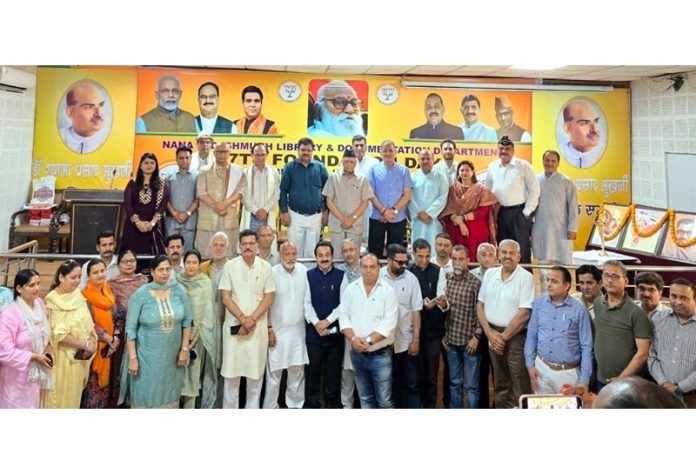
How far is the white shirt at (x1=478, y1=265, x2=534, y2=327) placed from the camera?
464 cm

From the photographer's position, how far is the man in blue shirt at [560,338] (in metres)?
4.38

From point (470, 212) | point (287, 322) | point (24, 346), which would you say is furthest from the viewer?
point (470, 212)

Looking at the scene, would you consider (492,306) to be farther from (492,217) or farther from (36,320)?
(36,320)

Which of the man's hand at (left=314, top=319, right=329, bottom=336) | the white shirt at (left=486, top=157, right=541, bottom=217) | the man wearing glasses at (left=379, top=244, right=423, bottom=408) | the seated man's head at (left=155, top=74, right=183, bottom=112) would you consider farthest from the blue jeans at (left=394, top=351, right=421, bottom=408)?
the seated man's head at (left=155, top=74, right=183, bottom=112)

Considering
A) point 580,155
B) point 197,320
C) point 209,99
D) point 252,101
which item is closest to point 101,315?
point 197,320

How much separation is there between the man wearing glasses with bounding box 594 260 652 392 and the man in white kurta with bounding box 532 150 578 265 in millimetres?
1491

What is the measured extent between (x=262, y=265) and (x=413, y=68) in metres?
4.20

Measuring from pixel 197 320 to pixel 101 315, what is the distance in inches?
25.2

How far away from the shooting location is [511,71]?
7922 mm

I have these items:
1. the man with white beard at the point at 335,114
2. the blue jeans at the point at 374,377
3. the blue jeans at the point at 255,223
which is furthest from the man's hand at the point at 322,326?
the man with white beard at the point at 335,114

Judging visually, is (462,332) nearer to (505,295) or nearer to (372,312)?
(505,295)
